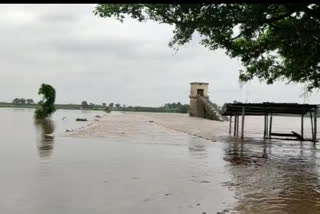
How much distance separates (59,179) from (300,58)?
24.4 feet

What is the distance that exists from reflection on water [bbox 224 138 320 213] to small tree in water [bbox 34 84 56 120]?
32.2m

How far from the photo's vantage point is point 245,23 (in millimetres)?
12281

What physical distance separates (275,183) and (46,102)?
37.8 metres

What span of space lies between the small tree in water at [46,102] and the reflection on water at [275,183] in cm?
3216

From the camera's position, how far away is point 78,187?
8.40 m

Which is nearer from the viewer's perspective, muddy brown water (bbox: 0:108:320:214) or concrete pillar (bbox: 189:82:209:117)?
muddy brown water (bbox: 0:108:320:214)

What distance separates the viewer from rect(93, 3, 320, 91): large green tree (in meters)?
11.5

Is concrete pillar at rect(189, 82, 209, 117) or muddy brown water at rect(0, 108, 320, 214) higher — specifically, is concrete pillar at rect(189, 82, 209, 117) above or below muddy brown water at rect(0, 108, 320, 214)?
above

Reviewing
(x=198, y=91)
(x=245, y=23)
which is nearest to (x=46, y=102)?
(x=198, y=91)

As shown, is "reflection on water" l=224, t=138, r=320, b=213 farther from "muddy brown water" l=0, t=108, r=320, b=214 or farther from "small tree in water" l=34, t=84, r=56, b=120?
"small tree in water" l=34, t=84, r=56, b=120

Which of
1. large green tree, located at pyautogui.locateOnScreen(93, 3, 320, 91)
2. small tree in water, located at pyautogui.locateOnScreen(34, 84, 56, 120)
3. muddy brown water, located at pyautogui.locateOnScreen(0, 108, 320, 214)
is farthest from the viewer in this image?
small tree in water, located at pyautogui.locateOnScreen(34, 84, 56, 120)

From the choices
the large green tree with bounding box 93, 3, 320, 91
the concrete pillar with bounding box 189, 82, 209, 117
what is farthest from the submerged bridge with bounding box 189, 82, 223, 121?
the large green tree with bounding box 93, 3, 320, 91

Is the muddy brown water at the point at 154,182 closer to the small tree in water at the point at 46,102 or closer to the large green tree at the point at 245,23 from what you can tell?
the large green tree at the point at 245,23

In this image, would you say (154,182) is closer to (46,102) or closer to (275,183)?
(275,183)
